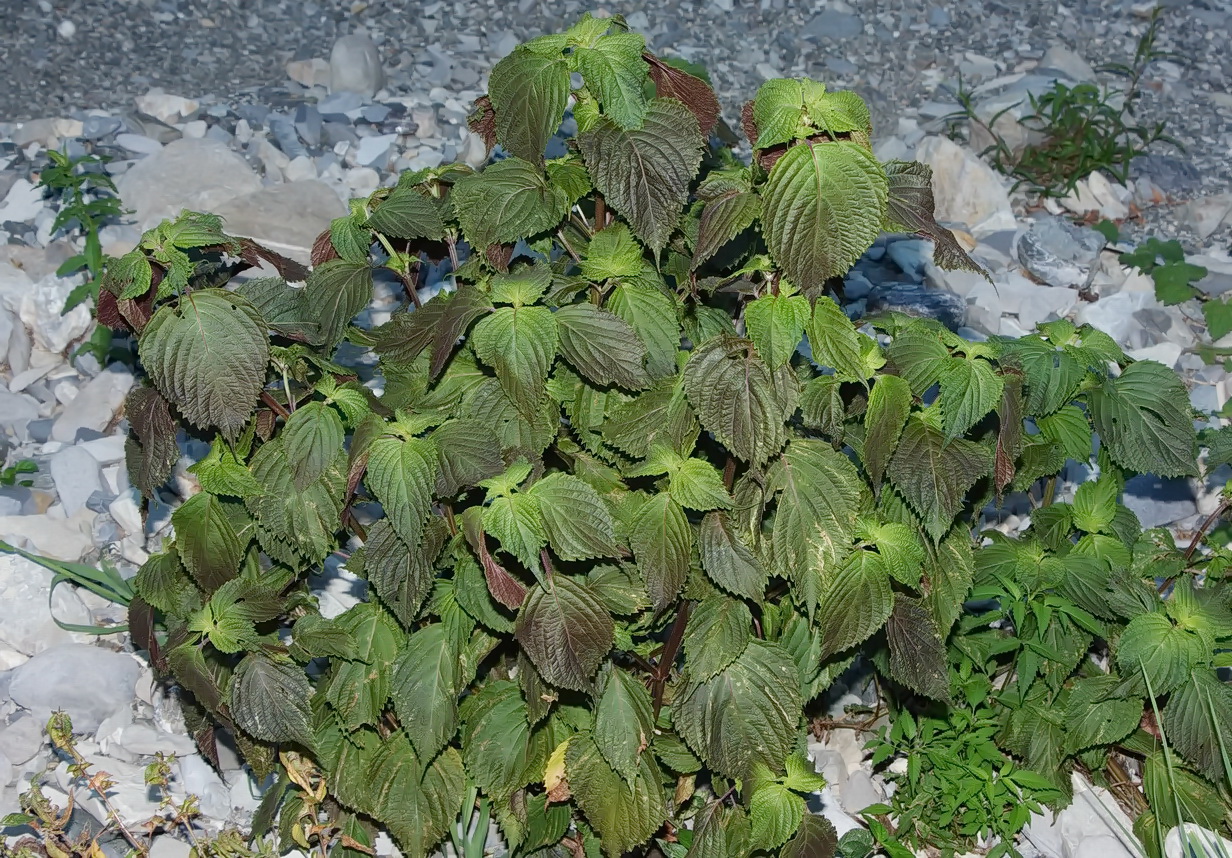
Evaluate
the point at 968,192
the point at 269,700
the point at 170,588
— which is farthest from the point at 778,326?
the point at 968,192

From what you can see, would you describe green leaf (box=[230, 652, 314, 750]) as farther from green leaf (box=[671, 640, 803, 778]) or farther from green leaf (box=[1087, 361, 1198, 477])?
green leaf (box=[1087, 361, 1198, 477])

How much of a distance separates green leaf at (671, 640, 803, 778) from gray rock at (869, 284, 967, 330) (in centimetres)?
182

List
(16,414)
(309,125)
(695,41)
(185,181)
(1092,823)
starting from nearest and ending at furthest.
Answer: (1092,823) → (16,414) → (185,181) → (309,125) → (695,41)

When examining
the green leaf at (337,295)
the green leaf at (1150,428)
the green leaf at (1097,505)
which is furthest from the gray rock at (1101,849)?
the green leaf at (337,295)

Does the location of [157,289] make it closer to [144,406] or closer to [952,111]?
[144,406]

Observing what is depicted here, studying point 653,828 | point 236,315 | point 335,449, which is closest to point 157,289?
point 236,315

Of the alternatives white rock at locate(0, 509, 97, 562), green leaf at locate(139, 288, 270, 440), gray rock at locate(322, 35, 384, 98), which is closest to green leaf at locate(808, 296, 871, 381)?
green leaf at locate(139, 288, 270, 440)

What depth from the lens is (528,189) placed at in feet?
Answer: 6.45

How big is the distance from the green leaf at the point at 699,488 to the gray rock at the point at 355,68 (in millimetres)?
3346

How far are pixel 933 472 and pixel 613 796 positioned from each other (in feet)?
2.49

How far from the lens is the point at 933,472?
199cm

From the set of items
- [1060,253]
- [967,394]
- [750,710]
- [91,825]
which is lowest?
[91,825]

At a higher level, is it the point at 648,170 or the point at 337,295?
the point at 648,170

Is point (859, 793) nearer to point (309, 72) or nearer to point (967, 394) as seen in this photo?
point (967, 394)
